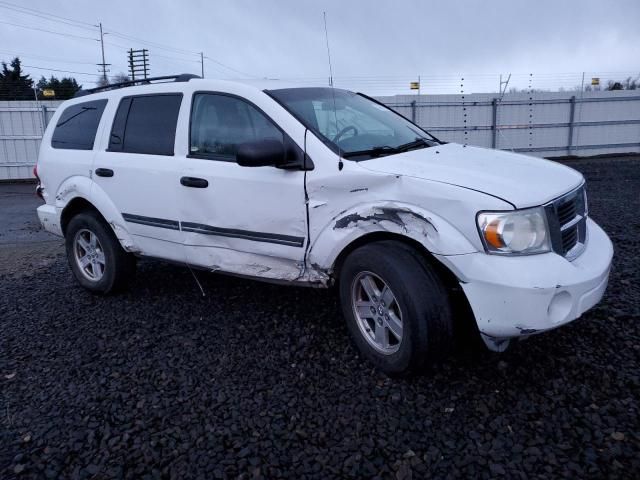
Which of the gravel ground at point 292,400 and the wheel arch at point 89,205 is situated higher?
the wheel arch at point 89,205

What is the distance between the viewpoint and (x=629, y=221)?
279 inches

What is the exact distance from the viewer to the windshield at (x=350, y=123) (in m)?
3.59

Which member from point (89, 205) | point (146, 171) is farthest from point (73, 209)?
point (146, 171)

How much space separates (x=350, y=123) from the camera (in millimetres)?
3879

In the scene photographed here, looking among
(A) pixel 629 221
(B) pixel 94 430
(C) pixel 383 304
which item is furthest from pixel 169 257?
(A) pixel 629 221

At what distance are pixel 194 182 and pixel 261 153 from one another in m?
0.85

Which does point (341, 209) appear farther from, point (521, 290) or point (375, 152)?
point (521, 290)

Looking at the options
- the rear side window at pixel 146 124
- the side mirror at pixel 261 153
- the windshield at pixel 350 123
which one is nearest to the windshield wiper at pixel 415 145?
the windshield at pixel 350 123

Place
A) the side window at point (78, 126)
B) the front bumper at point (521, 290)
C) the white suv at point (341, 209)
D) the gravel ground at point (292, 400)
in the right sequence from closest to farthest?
1. the gravel ground at point (292, 400)
2. the front bumper at point (521, 290)
3. the white suv at point (341, 209)
4. the side window at point (78, 126)

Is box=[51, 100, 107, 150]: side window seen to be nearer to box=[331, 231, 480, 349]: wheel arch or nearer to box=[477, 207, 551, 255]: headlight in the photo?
box=[331, 231, 480, 349]: wheel arch

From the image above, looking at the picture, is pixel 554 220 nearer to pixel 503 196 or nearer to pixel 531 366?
pixel 503 196

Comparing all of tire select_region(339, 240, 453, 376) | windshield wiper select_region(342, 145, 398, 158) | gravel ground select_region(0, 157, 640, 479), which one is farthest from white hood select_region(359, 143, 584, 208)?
gravel ground select_region(0, 157, 640, 479)

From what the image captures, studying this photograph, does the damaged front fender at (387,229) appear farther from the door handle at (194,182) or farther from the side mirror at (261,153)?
the door handle at (194,182)

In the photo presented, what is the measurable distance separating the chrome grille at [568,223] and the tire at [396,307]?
0.68 metres
